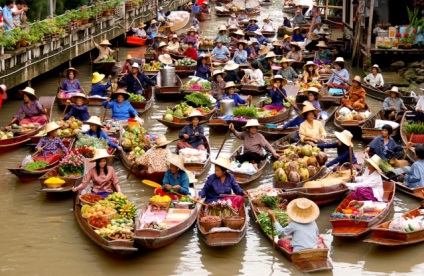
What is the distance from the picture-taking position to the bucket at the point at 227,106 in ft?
53.3

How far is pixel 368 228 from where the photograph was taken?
10.4 m

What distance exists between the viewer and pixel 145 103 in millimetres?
17406

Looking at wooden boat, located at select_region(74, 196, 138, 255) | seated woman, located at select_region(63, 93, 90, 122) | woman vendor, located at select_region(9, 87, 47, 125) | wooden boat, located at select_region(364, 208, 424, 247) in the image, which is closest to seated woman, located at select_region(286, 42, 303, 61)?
seated woman, located at select_region(63, 93, 90, 122)

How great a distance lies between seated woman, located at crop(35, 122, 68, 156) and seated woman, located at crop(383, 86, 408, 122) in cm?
642

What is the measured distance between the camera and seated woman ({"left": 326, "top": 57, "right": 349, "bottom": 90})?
61.1ft

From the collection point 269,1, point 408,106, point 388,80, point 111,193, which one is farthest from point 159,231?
point 269,1

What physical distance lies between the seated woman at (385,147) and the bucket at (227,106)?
12.4ft

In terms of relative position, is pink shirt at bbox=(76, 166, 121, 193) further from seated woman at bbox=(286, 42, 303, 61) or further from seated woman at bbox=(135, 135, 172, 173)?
seated woman at bbox=(286, 42, 303, 61)

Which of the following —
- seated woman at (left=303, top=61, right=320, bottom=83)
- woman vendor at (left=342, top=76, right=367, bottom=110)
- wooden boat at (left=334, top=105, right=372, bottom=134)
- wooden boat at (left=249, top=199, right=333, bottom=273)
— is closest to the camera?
wooden boat at (left=249, top=199, right=333, bottom=273)

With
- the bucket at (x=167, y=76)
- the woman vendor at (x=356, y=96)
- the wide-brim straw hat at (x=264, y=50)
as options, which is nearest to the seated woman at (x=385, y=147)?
the woman vendor at (x=356, y=96)

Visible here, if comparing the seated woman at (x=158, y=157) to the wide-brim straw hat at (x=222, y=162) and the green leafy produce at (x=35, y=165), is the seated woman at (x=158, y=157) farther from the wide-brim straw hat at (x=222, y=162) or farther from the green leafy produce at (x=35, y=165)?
the wide-brim straw hat at (x=222, y=162)

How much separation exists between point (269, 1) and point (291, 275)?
118ft

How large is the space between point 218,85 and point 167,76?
6.59 feet

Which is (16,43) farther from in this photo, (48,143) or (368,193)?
(368,193)
